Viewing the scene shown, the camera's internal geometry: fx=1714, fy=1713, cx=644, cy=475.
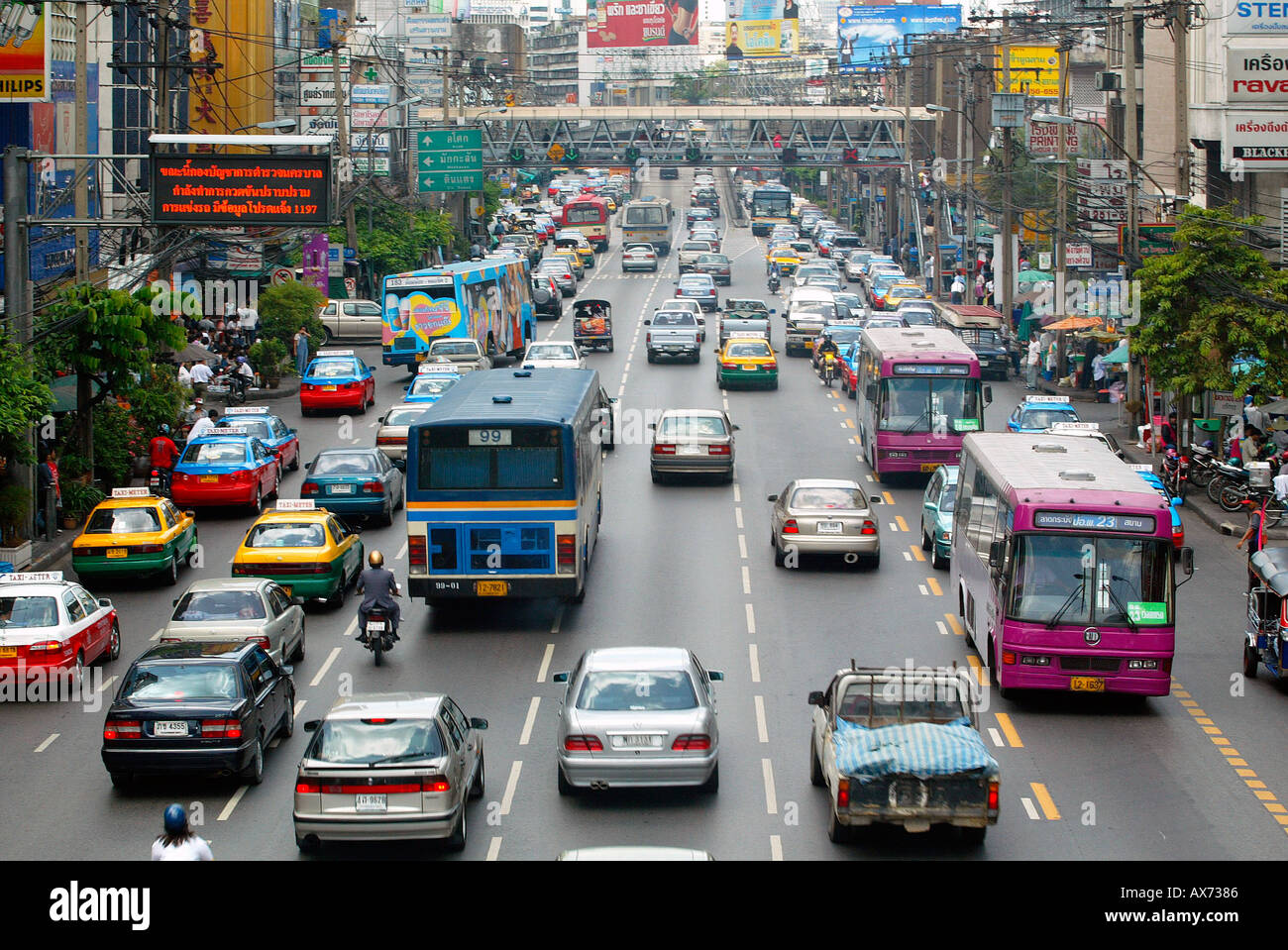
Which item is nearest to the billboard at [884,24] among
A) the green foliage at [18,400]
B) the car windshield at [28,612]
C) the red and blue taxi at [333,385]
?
the red and blue taxi at [333,385]

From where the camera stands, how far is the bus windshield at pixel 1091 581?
1969 cm

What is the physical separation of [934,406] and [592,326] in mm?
23808

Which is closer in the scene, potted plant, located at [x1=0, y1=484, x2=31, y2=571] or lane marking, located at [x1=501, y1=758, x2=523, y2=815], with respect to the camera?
lane marking, located at [x1=501, y1=758, x2=523, y2=815]

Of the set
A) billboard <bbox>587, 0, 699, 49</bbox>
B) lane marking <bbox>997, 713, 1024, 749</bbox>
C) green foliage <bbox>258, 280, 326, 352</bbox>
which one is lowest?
lane marking <bbox>997, 713, 1024, 749</bbox>

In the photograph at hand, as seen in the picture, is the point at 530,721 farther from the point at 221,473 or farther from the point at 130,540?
the point at 221,473

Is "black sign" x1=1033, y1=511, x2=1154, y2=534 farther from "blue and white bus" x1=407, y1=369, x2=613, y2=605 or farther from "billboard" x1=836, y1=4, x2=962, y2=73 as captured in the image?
"billboard" x1=836, y1=4, x2=962, y2=73

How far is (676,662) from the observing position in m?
16.9

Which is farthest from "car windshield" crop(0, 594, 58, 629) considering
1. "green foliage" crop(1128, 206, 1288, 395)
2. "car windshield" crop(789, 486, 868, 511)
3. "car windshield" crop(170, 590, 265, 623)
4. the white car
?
the white car

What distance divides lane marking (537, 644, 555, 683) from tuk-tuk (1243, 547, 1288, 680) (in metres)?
9.04

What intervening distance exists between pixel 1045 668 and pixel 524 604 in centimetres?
911

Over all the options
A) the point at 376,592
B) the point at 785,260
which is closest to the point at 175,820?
the point at 376,592

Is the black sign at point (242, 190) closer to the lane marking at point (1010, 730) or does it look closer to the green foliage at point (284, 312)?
the lane marking at point (1010, 730)

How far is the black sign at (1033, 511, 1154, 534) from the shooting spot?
64.8ft

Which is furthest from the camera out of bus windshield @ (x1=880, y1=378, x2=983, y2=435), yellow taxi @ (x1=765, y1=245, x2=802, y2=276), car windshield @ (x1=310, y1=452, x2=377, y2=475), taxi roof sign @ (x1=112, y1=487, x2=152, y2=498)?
yellow taxi @ (x1=765, y1=245, x2=802, y2=276)
